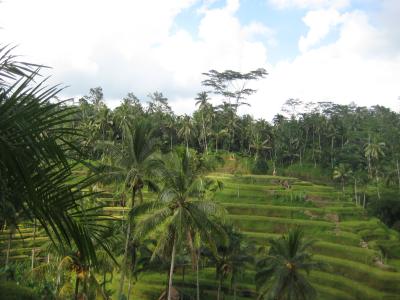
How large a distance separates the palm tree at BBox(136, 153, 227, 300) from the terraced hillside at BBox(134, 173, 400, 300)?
16.7 m

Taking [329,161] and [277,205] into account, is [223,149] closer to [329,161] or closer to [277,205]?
[329,161]

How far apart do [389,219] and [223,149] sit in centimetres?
4040

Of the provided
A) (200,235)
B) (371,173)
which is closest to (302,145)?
(371,173)

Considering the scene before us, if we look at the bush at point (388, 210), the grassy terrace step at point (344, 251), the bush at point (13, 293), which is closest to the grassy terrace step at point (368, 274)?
the grassy terrace step at point (344, 251)

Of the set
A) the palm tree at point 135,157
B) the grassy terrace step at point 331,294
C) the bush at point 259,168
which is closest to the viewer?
the palm tree at point 135,157

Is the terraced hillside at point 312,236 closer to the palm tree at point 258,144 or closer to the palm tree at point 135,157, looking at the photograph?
the palm tree at point 135,157

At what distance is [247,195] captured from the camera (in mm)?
72625

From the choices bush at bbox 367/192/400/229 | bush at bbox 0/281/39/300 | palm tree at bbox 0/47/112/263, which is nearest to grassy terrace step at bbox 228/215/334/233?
bush at bbox 367/192/400/229

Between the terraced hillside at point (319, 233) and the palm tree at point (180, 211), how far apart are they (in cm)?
1669

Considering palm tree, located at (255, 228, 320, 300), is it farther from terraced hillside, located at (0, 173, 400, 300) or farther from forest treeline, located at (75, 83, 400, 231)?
forest treeline, located at (75, 83, 400, 231)

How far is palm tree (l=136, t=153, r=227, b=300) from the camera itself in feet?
82.4

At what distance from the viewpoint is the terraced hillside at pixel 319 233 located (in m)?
46.8

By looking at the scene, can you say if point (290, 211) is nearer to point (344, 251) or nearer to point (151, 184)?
point (344, 251)

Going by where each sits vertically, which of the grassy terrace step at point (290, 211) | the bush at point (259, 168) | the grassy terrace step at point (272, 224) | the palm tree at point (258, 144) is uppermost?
the palm tree at point (258, 144)
